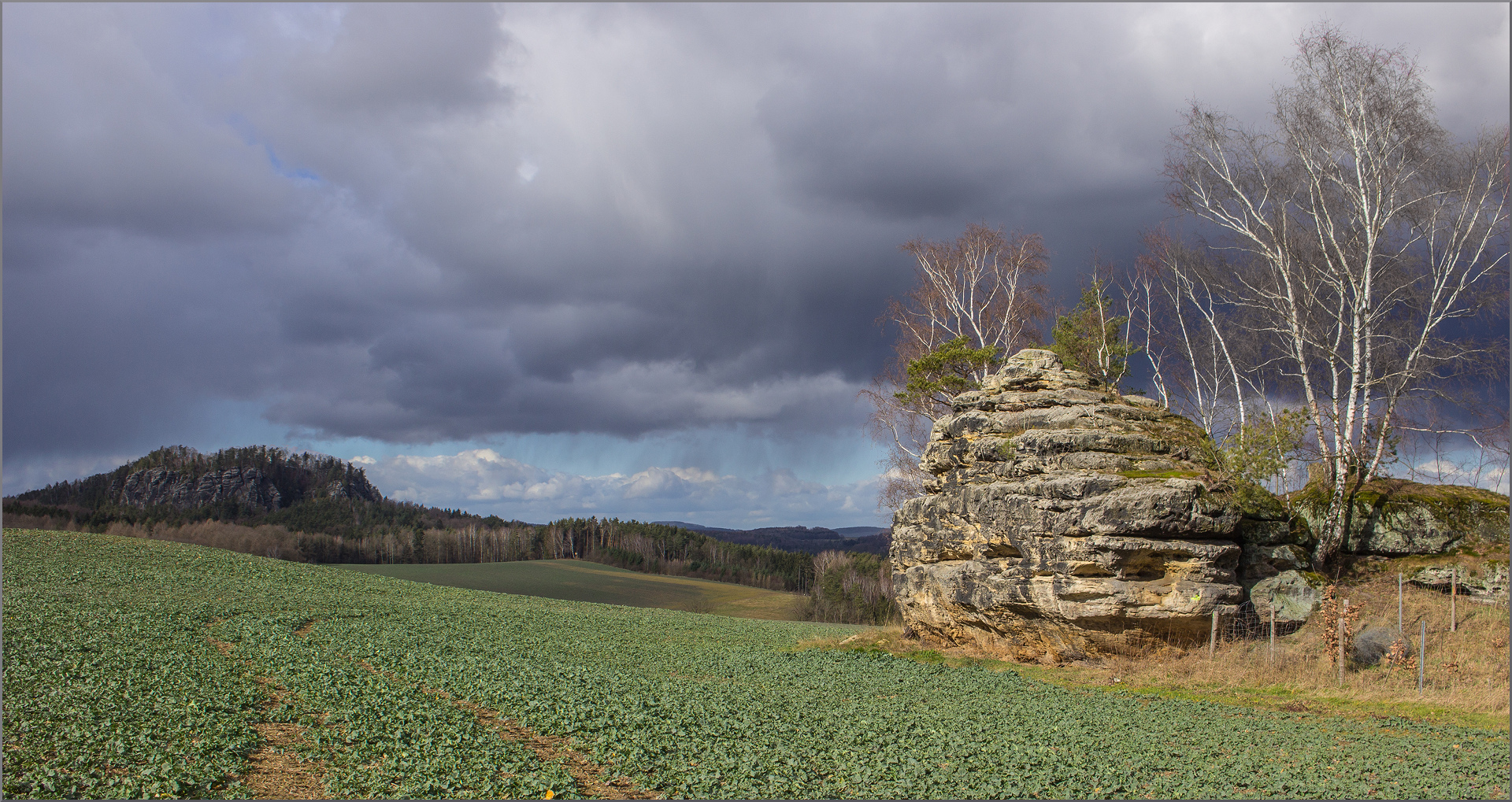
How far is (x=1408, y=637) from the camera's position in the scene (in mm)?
15789

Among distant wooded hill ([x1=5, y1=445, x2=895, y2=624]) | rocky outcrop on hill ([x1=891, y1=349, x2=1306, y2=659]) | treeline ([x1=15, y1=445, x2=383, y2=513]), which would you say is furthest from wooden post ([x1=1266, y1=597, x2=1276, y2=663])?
treeline ([x1=15, y1=445, x2=383, y2=513])

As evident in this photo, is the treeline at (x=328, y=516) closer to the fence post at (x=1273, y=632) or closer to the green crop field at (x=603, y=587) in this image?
the green crop field at (x=603, y=587)

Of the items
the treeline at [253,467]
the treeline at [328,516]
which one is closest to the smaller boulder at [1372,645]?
the treeline at [328,516]

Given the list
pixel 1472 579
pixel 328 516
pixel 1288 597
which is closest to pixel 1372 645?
pixel 1288 597

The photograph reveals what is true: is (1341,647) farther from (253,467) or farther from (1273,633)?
(253,467)

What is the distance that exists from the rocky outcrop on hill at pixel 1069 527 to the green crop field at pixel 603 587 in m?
47.4

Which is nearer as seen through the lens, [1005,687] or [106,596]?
[1005,687]

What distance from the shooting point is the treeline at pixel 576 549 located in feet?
246

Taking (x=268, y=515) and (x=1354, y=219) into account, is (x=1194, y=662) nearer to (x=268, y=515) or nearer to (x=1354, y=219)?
(x=1354, y=219)

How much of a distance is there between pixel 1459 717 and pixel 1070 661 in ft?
22.2

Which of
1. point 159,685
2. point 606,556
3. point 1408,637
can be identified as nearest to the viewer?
point 159,685

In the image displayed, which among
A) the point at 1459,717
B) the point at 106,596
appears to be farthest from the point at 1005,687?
the point at 106,596

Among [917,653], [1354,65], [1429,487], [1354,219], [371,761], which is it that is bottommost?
[917,653]

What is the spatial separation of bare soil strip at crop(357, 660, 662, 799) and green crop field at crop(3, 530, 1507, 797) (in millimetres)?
95
